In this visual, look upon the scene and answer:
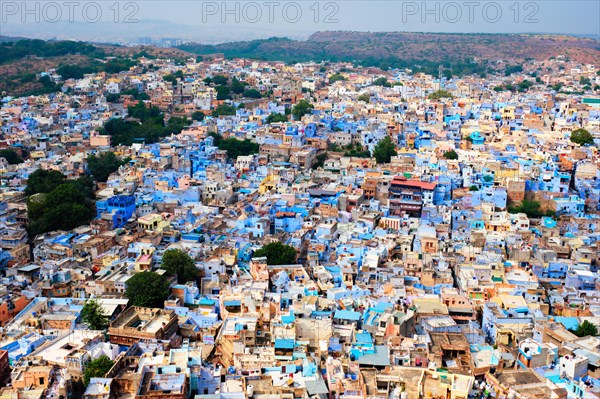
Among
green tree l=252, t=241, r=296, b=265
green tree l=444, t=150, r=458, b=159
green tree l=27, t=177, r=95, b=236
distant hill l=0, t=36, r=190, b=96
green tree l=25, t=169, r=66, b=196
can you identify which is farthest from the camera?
distant hill l=0, t=36, r=190, b=96

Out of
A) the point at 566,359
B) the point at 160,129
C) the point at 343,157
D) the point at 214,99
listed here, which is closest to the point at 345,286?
the point at 566,359

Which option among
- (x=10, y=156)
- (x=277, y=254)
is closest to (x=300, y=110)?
(x=10, y=156)

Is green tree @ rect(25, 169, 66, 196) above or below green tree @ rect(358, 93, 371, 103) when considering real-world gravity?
below

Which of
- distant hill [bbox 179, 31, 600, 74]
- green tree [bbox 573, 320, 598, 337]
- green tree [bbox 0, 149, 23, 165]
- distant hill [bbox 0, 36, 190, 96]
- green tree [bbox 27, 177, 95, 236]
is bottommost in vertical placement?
green tree [bbox 573, 320, 598, 337]

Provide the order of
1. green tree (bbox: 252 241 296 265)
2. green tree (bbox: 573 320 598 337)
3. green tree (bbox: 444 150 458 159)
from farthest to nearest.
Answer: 1. green tree (bbox: 444 150 458 159)
2. green tree (bbox: 252 241 296 265)
3. green tree (bbox: 573 320 598 337)

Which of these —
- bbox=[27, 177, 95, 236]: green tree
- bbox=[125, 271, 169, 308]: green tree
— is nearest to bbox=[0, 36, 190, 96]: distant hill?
bbox=[27, 177, 95, 236]: green tree

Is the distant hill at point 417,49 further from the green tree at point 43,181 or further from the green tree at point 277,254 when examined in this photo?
the green tree at point 277,254

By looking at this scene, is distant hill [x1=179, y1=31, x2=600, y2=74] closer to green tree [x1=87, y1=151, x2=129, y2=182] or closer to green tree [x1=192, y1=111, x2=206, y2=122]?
green tree [x1=192, y1=111, x2=206, y2=122]
